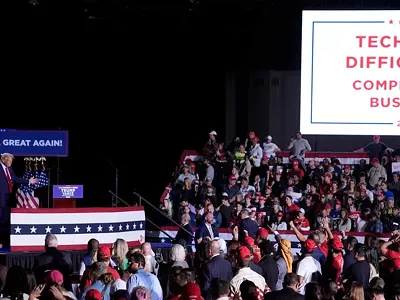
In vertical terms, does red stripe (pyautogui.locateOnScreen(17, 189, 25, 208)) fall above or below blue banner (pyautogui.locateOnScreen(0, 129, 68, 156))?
below

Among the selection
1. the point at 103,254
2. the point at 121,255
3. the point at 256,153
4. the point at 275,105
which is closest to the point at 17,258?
the point at 121,255

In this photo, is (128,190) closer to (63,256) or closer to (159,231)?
(159,231)

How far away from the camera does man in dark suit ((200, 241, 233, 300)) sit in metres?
13.4

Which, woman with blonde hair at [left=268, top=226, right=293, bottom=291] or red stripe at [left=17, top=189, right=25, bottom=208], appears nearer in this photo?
woman with blonde hair at [left=268, top=226, right=293, bottom=291]

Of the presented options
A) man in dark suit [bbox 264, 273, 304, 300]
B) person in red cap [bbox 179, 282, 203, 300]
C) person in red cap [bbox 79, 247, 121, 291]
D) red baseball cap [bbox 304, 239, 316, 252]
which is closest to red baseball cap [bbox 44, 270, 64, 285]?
person in red cap [bbox 79, 247, 121, 291]

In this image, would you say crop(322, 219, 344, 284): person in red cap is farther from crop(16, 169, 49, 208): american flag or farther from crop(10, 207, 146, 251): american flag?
crop(16, 169, 49, 208): american flag

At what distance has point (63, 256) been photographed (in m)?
14.2

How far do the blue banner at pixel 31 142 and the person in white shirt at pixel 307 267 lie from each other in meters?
7.08

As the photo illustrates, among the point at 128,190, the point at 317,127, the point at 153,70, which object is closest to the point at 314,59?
the point at 317,127

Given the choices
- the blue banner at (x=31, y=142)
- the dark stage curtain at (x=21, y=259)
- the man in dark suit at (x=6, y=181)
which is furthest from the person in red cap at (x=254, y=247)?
the blue banner at (x=31, y=142)

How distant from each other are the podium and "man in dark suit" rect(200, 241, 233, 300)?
7365mm

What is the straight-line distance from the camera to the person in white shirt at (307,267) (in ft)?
46.4

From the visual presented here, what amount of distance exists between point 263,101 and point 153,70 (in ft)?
12.1

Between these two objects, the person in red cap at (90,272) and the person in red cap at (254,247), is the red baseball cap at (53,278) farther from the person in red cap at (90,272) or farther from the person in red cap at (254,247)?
the person in red cap at (254,247)
